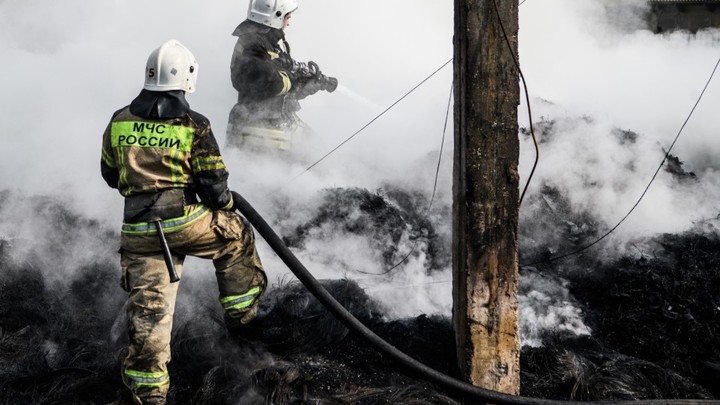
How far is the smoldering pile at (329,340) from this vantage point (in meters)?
3.96

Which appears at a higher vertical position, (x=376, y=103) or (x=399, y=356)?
(x=376, y=103)

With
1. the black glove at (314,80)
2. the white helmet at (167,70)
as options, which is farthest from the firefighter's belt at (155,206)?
the black glove at (314,80)

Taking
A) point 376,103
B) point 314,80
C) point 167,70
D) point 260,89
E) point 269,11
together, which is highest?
point 376,103

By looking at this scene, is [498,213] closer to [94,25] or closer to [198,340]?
[198,340]

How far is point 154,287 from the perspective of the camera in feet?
→ 12.2

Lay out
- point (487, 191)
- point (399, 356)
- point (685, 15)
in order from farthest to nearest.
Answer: point (685, 15), point (399, 356), point (487, 191)

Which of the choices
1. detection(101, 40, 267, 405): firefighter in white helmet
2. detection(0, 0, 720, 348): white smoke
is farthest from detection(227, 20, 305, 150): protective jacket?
detection(101, 40, 267, 405): firefighter in white helmet

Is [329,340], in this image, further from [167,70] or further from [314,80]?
[314,80]

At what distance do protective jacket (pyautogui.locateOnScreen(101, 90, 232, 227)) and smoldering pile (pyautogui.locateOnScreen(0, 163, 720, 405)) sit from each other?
1.02 meters

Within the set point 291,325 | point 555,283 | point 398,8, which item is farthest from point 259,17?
point 398,8

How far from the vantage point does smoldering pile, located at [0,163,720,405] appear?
3.96 metres

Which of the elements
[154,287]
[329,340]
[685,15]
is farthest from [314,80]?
[685,15]

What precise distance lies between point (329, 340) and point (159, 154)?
161 cm

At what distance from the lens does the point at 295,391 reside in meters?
3.92
